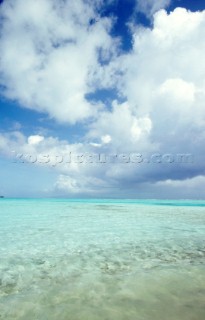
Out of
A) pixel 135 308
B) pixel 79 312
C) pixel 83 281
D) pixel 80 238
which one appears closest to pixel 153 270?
pixel 83 281

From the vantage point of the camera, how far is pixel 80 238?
40.4 ft

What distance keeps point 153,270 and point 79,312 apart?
10.3ft

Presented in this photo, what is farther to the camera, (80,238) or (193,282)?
(80,238)

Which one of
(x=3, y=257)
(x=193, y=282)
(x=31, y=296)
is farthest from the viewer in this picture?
(x=3, y=257)

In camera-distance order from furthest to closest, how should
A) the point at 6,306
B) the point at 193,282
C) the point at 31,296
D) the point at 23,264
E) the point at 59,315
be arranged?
the point at 23,264 < the point at 193,282 < the point at 31,296 < the point at 6,306 < the point at 59,315

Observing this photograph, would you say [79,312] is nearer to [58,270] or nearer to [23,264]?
[58,270]

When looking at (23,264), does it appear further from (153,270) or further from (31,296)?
(153,270)

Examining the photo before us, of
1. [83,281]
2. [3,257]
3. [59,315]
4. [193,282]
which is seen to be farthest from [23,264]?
[193,282]

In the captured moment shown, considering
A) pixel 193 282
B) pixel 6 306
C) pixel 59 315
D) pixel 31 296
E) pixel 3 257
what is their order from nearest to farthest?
pixel 59 315
pixel 6 306
pixel 31 296
pixel 193 282
pixel 3 257

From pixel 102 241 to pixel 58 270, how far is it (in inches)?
187

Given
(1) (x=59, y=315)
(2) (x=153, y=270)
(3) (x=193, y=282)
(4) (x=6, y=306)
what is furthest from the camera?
(2) (x=153, y=270)

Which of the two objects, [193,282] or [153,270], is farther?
[153,270]

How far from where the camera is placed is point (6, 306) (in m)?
4.63

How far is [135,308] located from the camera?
14.9 feet
